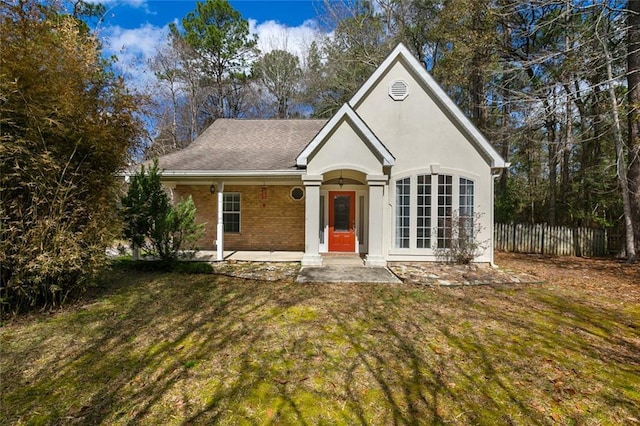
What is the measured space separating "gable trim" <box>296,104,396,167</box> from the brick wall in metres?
2.96

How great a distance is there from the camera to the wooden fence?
12586 mm

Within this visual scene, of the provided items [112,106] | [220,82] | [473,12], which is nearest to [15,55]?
[112,106]

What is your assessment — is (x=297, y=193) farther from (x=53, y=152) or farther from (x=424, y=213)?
(x=53, y=152)

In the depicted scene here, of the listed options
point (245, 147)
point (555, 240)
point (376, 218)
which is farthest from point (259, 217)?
point (555, 240)

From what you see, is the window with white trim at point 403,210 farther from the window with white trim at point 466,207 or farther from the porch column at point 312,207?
the porch column at point 312,207

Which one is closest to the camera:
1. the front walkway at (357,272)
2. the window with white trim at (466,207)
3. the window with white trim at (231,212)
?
the front walkway at (357,272)

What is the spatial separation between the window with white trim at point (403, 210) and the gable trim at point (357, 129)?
4.08 ft

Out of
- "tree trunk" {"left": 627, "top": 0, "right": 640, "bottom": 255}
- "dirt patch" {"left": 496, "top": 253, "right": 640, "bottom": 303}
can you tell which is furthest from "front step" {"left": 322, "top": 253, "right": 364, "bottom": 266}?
"tree trunk" {"left": 627, "top": 0, "right": 640, "bottom": 255}

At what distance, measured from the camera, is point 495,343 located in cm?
456

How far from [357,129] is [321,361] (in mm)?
6750

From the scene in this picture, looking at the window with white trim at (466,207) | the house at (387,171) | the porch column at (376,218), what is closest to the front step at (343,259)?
the house at (387,171)

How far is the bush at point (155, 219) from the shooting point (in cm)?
796

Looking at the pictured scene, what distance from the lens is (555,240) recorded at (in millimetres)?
13047

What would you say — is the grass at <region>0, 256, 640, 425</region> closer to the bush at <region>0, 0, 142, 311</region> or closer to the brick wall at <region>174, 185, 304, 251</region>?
the bush at <region>0, 0, 142, 311</region>
